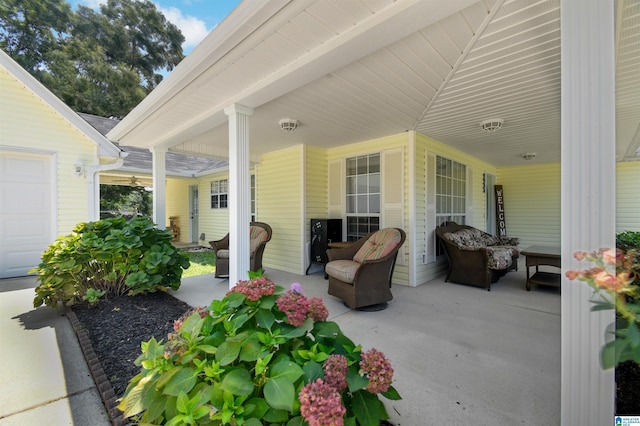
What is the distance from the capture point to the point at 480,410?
1.71 metres

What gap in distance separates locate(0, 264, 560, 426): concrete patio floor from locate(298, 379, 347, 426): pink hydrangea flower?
0.96 m

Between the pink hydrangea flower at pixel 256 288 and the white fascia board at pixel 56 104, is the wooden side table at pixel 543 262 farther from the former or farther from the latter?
the white fascia board at pixel 56 104

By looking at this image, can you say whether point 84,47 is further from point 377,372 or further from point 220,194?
point 377,372

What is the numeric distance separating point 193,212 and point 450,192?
28.4ft

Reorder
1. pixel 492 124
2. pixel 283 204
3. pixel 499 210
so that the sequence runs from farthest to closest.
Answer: pixel 499 210 → pixel 283 204 → pixel 492 124

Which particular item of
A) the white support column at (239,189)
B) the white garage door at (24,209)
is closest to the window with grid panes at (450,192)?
the white support column at (239,189)

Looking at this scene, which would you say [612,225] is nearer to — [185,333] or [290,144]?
[185,333]

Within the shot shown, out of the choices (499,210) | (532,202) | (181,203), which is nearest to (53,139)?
(181,203)

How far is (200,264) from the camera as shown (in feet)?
20.8

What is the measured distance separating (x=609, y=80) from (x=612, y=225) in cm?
62

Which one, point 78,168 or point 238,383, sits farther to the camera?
point 78,168

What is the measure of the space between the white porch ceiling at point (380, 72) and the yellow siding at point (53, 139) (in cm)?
151

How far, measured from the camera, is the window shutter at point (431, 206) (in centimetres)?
490

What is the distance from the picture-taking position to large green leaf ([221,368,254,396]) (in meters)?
0.99
